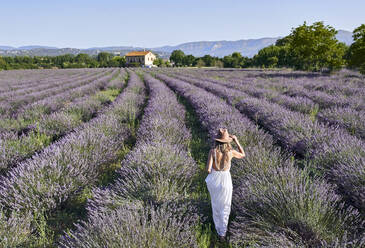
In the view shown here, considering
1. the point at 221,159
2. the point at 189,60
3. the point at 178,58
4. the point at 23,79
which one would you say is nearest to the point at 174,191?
the point at 221,159

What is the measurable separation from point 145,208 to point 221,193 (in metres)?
0.70

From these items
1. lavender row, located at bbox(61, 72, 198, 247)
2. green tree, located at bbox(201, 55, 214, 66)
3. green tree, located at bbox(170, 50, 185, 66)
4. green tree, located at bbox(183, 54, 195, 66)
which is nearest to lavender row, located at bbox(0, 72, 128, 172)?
lavender row, located at bbox(61, 72, 198, 247)

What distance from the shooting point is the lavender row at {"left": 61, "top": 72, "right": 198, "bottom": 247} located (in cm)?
159

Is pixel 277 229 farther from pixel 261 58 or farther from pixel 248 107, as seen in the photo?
pixel 261 58

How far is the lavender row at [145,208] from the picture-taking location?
1589 millimetres

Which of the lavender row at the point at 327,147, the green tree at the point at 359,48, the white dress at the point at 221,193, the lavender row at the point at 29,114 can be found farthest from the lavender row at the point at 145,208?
the green tree at the point at 359,48

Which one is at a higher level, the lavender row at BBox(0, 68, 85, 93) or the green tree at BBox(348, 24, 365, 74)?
the green tree at BBox(348, 24, 365, 74)

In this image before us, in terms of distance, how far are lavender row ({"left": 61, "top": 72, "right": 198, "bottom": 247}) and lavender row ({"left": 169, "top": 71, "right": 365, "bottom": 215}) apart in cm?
154

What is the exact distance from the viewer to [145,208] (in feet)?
6.72

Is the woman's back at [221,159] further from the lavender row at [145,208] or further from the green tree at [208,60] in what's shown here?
the green tree at [208,60]

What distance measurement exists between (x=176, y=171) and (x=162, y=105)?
3623mm

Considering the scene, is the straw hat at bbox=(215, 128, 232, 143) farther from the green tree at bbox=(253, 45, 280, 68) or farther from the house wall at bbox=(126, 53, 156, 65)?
the house wall at bbox=(126, 53, 156, 65)

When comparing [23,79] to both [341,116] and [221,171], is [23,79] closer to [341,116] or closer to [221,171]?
[341,116]

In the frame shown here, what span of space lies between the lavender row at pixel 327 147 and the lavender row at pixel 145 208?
1541mm
